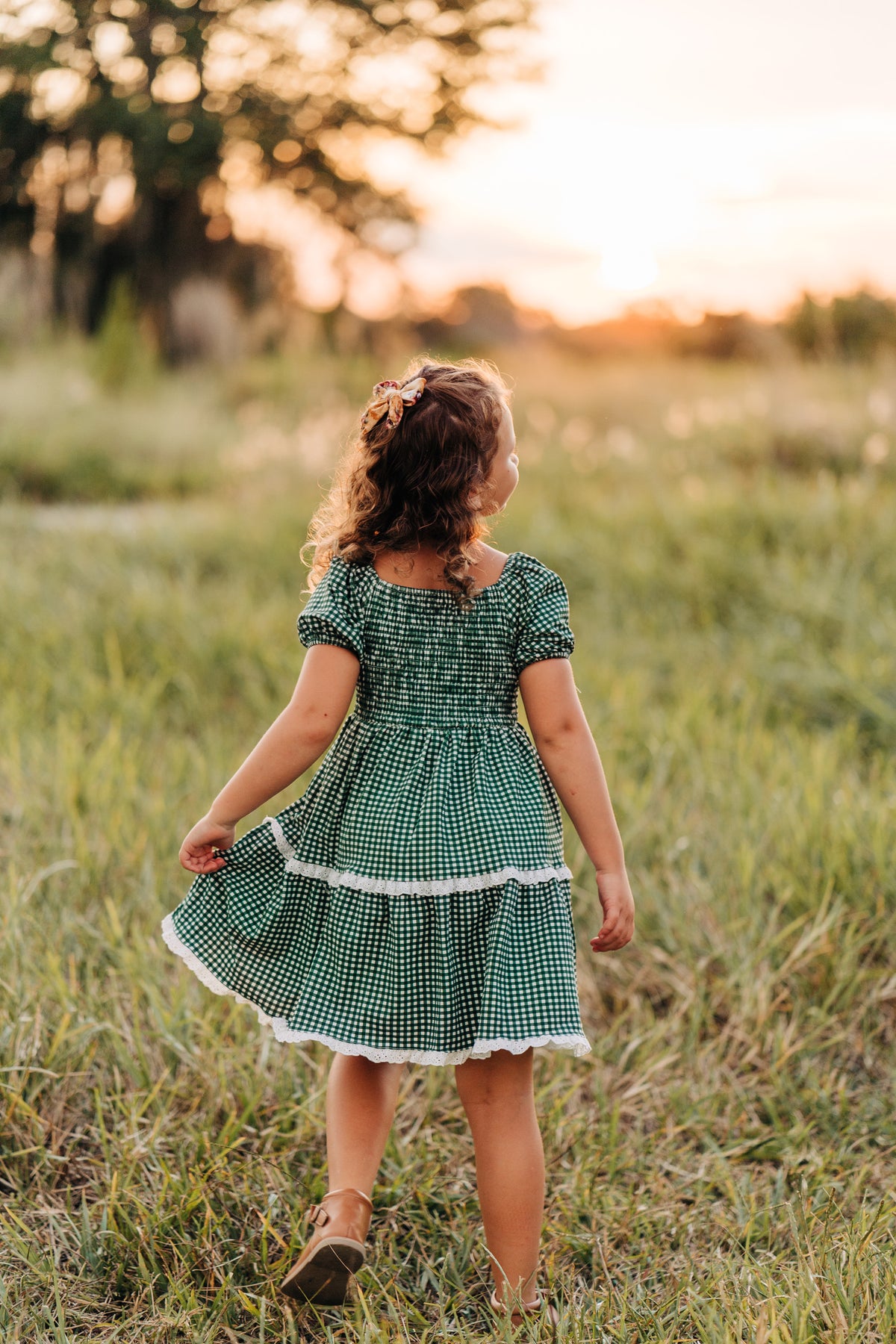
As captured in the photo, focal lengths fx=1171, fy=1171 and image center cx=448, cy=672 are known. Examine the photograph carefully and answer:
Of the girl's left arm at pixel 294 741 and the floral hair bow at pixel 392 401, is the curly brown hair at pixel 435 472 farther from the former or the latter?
the girl's left arm at pixel 294 741

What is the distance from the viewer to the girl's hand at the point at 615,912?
65.3 inches

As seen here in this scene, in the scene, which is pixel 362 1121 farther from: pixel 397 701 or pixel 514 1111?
pixel 397 701

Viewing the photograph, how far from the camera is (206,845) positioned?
1725 mm

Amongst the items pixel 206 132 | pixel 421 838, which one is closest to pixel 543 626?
pixel 421 838

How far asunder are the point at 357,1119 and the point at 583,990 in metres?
0.82

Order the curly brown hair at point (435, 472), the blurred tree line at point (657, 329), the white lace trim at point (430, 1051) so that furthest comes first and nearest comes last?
1. the blurred tree line at point (657, 329)
2. the curly brown hair at point (435, 472)
3. the white lace trim at point (430, 1051)

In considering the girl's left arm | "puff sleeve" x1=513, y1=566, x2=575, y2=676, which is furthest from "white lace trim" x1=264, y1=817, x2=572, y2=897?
"puff sleeve" x1=513, y1=566, x2=575, y2=676

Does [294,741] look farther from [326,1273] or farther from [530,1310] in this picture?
[530,1310]

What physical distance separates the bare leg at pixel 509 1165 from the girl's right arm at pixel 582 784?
23 cm

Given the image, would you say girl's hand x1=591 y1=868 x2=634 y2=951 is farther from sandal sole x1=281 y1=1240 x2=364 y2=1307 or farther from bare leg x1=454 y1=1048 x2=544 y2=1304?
sandal sole x1=281 y1=1240 x2=364 y2=1307

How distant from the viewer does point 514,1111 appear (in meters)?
1.67

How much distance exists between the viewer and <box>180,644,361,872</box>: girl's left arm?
5.49 ft

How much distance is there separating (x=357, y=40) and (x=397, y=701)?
1556 centimetres

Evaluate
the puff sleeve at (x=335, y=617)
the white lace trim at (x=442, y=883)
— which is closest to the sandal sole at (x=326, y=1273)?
the white lace trim at (x=442, y=883)
